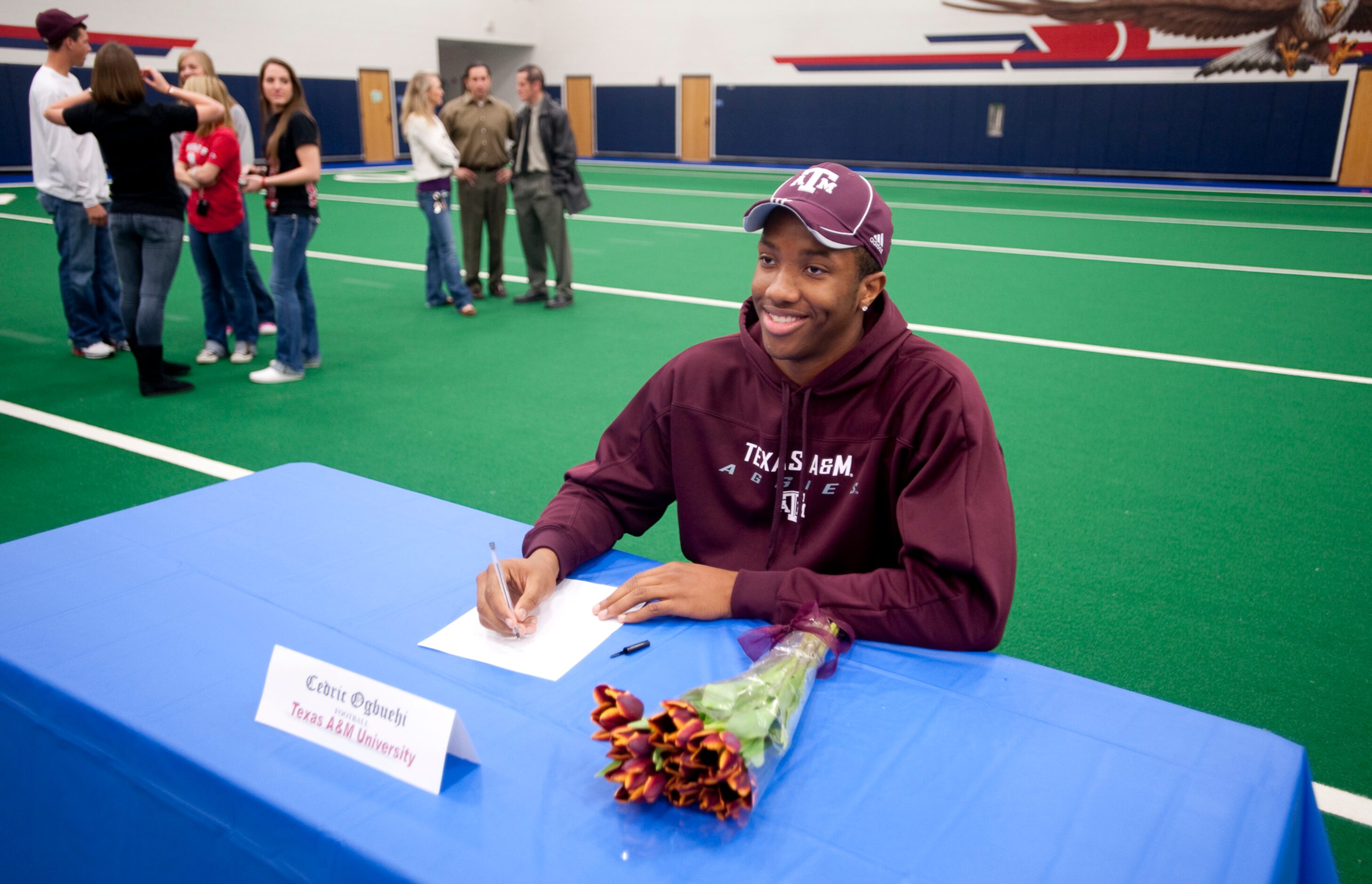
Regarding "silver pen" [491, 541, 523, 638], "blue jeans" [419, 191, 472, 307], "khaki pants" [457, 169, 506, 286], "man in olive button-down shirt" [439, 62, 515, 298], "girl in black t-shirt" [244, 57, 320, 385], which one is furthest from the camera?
"khaki pants" [457, 169, 506, 286]

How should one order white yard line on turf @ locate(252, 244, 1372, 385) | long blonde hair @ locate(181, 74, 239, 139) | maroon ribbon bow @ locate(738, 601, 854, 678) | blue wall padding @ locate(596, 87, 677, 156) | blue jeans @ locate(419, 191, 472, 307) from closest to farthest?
maroon ribbon bow @ locate(738, 601, 854, 678), long blonde hair @ locate(181, 74, 239, 139), white yard line on turf @ locate(252, 244, 1372, 385), blue jeans @ locate(419, 191, 472, 307), blue wall padding @ locate(596, 87, 677, 156)

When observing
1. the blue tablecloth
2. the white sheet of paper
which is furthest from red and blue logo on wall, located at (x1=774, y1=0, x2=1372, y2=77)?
the white sheet of paper

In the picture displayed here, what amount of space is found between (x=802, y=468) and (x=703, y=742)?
2.82 feet

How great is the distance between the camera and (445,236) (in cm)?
789

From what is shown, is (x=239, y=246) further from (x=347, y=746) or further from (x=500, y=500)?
(x=347, y=746)

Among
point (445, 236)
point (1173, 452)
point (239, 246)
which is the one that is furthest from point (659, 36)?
point (1173, 452)

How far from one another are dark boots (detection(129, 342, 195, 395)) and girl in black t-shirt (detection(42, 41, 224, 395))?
44 millimetres

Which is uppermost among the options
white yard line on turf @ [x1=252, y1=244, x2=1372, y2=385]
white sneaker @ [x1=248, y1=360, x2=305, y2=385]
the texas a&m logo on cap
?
the texas a&m logo on cap

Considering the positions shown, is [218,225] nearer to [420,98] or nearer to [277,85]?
[277,85]

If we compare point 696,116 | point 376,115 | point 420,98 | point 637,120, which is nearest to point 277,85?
point 420,98

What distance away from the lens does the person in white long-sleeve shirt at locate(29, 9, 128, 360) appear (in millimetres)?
5570

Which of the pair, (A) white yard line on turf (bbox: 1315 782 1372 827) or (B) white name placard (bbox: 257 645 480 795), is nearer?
(B) white name placard (bbox: 257 645 480 795)

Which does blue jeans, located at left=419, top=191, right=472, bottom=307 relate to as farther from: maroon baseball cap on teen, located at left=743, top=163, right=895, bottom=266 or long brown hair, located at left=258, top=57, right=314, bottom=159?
maroon baseball cap on teen, located at left=743, top=163, right=895, bottom=266

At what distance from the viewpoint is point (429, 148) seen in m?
7.64
